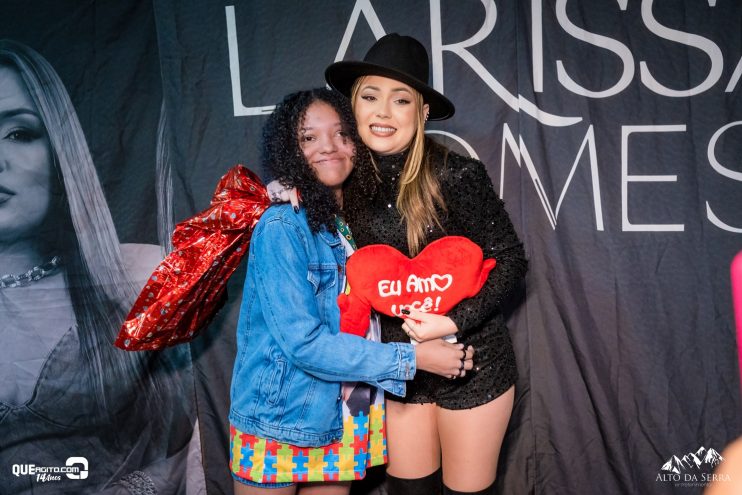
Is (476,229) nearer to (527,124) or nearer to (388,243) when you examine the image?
(388,243)

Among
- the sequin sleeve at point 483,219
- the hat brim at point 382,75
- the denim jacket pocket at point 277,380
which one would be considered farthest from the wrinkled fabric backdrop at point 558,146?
the denim jacket pocket at point 277,380

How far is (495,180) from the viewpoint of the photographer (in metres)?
2.41

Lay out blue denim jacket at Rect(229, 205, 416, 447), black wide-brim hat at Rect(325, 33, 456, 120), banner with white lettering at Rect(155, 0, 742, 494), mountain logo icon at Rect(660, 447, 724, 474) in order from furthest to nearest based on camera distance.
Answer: mountain logo icon at Rect(660, 447, 724, 474) < banner with white lettering at Rect(155, 0, 742, 494) < black wide-brim hat at Rect(325, 33, 456, 120) < blue denim jacket at Rect(229, 205, 416, 447)

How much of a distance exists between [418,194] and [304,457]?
86 cm

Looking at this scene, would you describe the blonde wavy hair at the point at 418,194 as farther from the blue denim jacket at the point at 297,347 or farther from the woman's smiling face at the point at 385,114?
the blue denim jacket at the point at 297,347

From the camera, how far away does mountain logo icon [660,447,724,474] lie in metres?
2.38

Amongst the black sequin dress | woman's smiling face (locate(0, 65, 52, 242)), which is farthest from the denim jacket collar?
woman's smiling face (locate(0, 65, 52, 242))

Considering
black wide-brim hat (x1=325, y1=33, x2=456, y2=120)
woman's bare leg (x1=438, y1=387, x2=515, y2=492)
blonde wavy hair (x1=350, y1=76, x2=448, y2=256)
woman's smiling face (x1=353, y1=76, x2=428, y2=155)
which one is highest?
A: black wide-brim hat (x1=325, y1=33, x2=456, y2=120)

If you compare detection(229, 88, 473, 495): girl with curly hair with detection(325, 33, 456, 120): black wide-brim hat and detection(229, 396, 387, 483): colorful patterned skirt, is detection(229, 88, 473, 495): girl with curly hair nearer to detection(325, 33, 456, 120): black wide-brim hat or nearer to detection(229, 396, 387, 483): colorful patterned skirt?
detection(229, 396, 387, 483): colorful patterned skirt

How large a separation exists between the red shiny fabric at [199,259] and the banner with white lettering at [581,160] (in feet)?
2.43

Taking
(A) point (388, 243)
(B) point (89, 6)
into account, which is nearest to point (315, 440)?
(A) point (388, 243)

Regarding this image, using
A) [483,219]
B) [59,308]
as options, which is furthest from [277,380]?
[59,308]

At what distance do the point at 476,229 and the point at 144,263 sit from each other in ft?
Result: 4.75

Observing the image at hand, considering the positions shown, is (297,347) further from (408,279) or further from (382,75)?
(382,75)
